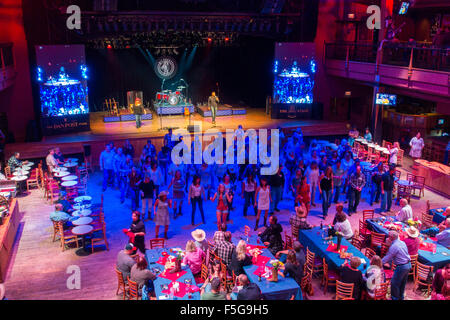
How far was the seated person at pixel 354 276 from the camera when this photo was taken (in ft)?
21.4

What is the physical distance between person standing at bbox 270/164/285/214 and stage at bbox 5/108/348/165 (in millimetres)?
6454

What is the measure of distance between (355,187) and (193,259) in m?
4.94

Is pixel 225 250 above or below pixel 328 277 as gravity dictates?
above

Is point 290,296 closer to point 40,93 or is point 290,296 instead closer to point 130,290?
point 130,290

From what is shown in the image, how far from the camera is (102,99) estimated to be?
20.4m

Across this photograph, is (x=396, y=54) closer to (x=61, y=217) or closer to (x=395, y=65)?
(x=395, y=65)

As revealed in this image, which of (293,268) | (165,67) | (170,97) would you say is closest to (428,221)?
(293,268)

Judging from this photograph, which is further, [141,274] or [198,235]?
[198,235]

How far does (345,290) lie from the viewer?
21.4 feet

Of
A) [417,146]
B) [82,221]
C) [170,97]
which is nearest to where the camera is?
[82,221]

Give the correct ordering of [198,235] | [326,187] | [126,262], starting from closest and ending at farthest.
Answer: [126,262] → [198,235] → [326,187]

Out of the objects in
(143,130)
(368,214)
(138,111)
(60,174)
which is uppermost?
(138,111)

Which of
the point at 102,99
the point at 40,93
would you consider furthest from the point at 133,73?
the point at 40,93

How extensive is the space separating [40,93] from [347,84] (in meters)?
13.6
